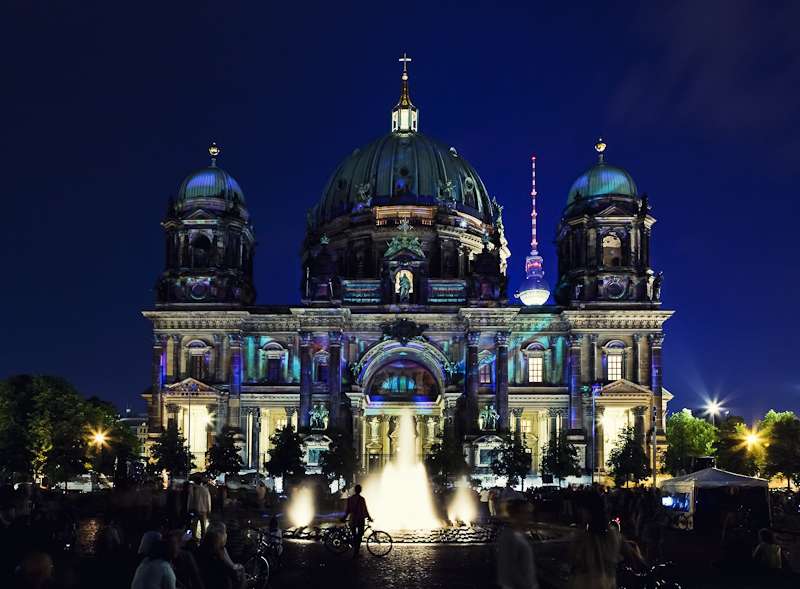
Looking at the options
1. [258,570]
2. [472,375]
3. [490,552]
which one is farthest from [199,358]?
[258,570]

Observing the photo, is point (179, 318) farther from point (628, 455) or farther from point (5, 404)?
point (628, 455)

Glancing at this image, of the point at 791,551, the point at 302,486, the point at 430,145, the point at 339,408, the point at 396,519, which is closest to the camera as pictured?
the point at 791,551

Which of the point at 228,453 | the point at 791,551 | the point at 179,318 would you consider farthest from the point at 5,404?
the point at 791,551

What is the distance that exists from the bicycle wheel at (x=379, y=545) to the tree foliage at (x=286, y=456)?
39.5 m

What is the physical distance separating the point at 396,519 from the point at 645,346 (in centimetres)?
4382

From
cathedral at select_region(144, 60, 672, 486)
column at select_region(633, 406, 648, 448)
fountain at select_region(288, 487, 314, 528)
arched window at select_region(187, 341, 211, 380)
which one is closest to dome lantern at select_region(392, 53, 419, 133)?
cathedral at select_region(144, 60, 672, 486)

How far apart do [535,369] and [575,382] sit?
12.9ft

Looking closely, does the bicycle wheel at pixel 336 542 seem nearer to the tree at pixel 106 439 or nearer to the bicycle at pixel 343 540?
the bicycle at pixel 343 540

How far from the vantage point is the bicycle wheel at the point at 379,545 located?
29736 millimetres

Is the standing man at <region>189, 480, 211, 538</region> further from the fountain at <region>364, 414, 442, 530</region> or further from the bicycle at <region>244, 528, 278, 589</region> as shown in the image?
the fountain at <region>364, 414, 442, 530</region>

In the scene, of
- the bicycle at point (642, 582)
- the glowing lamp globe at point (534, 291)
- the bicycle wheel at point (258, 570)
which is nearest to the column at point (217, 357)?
the bicycle wheel at point (258, 570)

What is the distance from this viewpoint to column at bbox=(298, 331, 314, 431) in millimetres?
79750

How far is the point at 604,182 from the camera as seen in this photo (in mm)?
85250

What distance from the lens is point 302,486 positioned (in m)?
56.8
